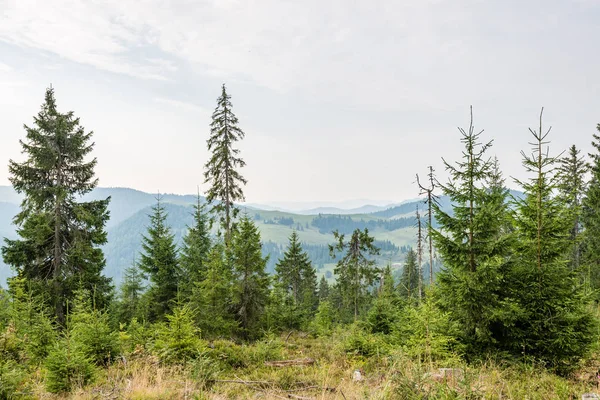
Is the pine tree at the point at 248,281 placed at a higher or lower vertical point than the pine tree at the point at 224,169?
lower

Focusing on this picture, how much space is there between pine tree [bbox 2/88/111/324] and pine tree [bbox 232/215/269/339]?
8292 millimetres

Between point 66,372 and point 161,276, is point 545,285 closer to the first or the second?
point 66,372

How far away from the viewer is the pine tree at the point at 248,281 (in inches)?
596

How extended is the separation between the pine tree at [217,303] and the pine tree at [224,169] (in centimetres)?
549

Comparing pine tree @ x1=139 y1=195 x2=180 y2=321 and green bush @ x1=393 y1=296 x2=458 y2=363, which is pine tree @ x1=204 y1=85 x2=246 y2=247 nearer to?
pine tree @ x1=139 y1=195 x2=180 y2=321

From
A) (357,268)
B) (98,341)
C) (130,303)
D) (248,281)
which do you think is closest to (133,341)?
(98,341)

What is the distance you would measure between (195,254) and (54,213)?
9173 millimetres

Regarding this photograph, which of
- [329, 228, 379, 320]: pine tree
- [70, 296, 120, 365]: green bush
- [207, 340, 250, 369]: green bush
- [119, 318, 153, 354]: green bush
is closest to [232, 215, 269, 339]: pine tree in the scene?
[119, 318, 153, 354]: green bush

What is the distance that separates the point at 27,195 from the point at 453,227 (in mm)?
20325

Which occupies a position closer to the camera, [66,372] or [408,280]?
[66,372]

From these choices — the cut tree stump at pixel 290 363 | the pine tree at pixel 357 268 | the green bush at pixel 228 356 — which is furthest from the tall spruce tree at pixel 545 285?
the pine tree at pixel 357 268

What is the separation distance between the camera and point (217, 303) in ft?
50.8

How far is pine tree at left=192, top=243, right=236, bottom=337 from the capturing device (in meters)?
14.8

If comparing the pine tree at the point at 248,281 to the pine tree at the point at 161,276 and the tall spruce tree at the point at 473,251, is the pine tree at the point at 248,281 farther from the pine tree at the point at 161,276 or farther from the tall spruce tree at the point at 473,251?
the tall spruce tree at the point at 473,251
